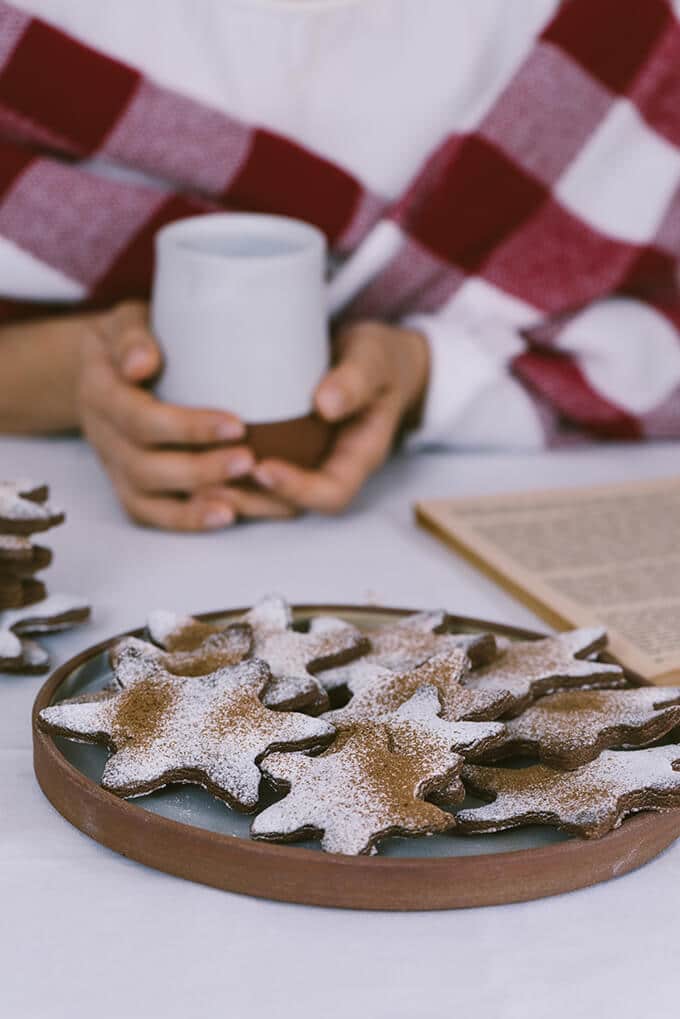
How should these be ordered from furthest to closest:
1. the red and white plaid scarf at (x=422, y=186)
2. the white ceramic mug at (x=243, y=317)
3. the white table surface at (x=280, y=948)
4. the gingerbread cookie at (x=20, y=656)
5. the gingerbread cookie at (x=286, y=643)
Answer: the red and white plaid scarf at (x=422, y=186) < the white ceramic mug at (x=243, y=317) < the gingerbread cookie at (x=20, y=656) < the gingerbread cookie at (x=286, y=643) < the white table surface at (x=280, y=948)

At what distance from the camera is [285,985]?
46 centimetres

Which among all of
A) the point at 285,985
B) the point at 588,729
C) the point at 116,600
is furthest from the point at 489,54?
the point at 285,985

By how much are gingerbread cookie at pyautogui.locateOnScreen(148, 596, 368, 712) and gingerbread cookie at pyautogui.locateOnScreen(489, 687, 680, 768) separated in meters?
0.08

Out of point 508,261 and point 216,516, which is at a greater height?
point 508,261

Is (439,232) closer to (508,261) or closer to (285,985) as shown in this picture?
(508,261)

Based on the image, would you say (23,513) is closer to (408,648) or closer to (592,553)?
(408,648)

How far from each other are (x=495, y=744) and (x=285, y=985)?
124 mm

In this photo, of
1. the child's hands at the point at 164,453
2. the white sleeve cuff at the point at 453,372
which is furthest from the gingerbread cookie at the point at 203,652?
the white sleeve cuff at the point at 453,372

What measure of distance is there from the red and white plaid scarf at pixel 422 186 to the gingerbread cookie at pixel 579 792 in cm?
62

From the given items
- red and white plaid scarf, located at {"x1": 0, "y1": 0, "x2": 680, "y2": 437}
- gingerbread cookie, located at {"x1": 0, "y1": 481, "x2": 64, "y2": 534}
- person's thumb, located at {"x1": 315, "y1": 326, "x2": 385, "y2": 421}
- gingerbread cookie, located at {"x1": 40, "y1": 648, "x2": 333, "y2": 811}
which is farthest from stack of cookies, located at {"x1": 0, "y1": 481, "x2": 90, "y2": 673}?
red and white plaid scarf, located at {"x1": 0, "y1": 0, "x2": 680, "y2": 437}

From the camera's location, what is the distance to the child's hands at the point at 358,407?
90 cm

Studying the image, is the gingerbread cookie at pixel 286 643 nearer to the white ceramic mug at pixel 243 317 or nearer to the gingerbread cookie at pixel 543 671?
the gingerbread cookie at pixel 543 671

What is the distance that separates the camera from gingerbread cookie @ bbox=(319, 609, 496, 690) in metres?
0.60

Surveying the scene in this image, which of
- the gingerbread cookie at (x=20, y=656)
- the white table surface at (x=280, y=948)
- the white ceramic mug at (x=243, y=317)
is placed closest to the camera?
the white table surface at (x=280, y=948)
